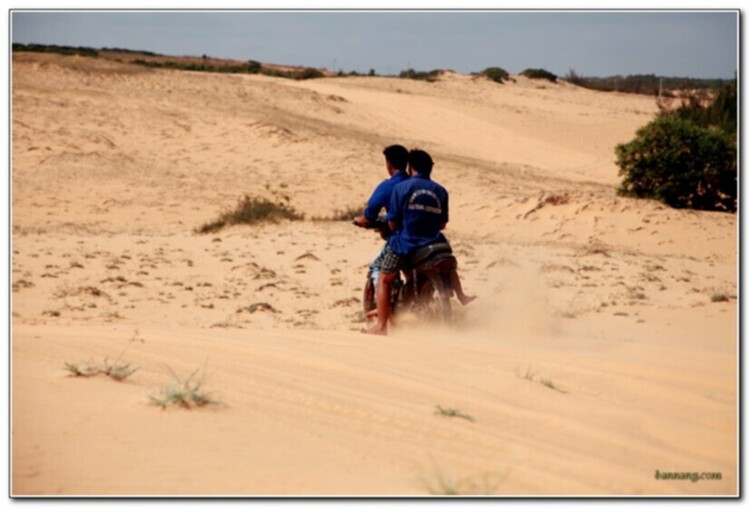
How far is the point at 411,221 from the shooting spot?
26.1 ft

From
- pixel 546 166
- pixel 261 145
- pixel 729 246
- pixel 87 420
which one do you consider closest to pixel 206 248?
pixel 729 246

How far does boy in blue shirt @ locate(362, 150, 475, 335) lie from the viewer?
7898 mm

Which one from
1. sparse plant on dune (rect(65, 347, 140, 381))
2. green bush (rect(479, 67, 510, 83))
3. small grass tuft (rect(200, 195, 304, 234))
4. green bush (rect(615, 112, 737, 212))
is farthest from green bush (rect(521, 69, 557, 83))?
sparse plant on dune (rect(65, 347, 140, 381))

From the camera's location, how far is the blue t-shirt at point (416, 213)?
7887 millimetres

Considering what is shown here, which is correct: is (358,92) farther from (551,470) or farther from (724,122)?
(551,470)

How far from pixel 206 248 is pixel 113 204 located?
254 inches

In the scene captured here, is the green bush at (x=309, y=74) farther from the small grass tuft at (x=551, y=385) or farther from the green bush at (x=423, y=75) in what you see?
the small grass tuft at (x=551, y=385)

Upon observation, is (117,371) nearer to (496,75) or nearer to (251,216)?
(251,216)

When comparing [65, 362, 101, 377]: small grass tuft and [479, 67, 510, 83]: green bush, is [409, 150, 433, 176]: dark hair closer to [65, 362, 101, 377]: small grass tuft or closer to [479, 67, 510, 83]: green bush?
[65, 362, 101, 377]: small grass tuft

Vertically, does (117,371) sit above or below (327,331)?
above

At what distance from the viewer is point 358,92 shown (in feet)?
139

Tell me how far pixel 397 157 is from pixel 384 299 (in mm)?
1144

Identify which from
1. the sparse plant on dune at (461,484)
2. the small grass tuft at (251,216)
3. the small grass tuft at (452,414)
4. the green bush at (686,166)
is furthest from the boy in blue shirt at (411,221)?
the green bush at (686,166)

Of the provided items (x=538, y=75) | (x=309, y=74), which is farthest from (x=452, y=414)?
(x=538, y=75)
